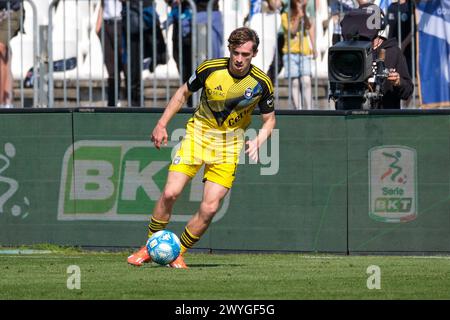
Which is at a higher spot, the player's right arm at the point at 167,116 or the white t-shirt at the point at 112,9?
the white t-shirt at the point at 112,9

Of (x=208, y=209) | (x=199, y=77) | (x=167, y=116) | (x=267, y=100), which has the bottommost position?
(x=208, y=209)

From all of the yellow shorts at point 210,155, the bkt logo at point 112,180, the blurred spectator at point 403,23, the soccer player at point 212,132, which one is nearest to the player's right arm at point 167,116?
the soccer player at point 212,132

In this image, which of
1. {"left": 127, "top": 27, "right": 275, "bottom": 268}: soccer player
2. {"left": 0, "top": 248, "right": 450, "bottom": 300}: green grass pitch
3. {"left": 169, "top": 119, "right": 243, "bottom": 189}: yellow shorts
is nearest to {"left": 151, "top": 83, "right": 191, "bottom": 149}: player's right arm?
{"left": 127, "top": 27, "right": 275, "bottom": 268}: soccer player

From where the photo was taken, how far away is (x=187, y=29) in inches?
702

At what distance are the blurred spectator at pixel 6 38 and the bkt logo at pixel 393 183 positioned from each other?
490 centimetres

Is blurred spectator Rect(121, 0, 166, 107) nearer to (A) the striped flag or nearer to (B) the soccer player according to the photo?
(A) the striped flag

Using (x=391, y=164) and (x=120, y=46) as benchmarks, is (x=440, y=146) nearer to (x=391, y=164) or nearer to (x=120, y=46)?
(x=391, y=164)

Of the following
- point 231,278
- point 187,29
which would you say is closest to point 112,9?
point 187,29

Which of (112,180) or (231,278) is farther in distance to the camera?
(112,180)

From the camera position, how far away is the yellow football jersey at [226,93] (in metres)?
13.8

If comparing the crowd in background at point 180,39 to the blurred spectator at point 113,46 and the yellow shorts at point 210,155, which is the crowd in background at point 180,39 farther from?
the yellow shorts at point 210,155

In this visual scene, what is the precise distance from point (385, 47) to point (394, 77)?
580 mm

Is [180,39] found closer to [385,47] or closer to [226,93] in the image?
[385,47]
